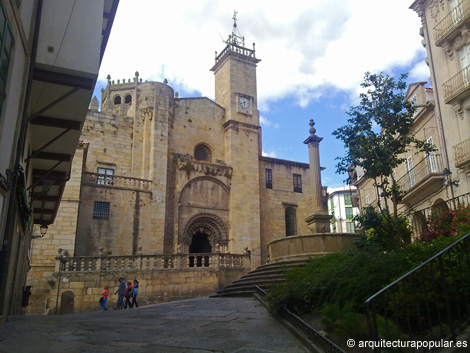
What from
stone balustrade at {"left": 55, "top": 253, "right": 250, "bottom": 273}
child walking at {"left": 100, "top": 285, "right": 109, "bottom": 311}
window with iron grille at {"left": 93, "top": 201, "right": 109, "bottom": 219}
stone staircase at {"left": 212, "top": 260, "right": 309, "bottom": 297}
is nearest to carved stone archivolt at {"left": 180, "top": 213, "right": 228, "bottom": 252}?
window with iron grille at {"left": 93, "top": 201, "right": 109, "bottom": 219}

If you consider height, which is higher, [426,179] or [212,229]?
[426,179]

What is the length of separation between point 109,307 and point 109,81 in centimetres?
3336

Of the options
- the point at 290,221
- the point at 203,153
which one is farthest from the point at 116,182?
the point at 290,221

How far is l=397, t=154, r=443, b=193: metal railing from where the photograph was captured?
18.0 m

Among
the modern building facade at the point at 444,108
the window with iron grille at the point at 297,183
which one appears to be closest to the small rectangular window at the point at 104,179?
the window with iron grille at the point at 297,183

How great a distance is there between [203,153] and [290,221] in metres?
8.36

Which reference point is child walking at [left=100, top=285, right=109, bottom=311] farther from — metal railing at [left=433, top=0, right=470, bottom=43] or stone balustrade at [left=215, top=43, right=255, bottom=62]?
stone balustrade at [left=215, top=43, right=255, bottom=62]

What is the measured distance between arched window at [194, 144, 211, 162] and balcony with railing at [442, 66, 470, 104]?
16644 millimetres

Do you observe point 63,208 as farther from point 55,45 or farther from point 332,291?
point 332,291

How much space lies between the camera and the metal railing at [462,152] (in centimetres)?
1576

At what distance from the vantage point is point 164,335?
24.0 feet

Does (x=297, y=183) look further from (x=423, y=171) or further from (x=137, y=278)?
(x=137, y=278)

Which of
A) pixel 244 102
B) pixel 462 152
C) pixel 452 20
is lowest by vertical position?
pixel 462 152

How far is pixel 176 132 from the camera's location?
93.5 feet
